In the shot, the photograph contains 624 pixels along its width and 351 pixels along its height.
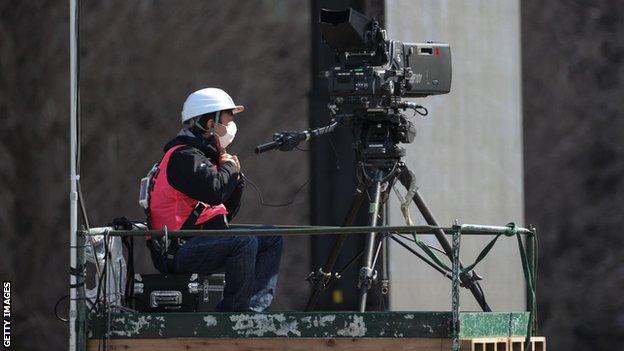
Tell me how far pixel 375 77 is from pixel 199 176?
1311 mm

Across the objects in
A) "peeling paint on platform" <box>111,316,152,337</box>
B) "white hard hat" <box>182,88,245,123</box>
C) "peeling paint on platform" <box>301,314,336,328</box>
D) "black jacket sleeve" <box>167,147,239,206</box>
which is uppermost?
"white hard hat" <box>182,88,245,123</box>

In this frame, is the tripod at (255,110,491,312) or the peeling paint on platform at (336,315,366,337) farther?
the tripod at (255,110,491,312)

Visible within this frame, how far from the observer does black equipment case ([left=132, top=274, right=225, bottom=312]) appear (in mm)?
7051

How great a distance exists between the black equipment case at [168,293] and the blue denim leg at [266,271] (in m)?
0.29

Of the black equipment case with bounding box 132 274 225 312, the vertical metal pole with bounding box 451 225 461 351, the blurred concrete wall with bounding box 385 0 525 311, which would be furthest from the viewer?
the blurred concrete wall with bounding box 385 0 525 311

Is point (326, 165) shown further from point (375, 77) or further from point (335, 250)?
point (375, 77)

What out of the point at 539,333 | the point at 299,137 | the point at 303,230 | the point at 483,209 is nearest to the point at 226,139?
the point at 299,137

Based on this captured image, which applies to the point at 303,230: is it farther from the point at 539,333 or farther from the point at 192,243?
the point at 539,333

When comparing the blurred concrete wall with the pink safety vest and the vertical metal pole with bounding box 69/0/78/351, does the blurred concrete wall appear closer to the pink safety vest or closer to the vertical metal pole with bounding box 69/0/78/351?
the pink safety vest
